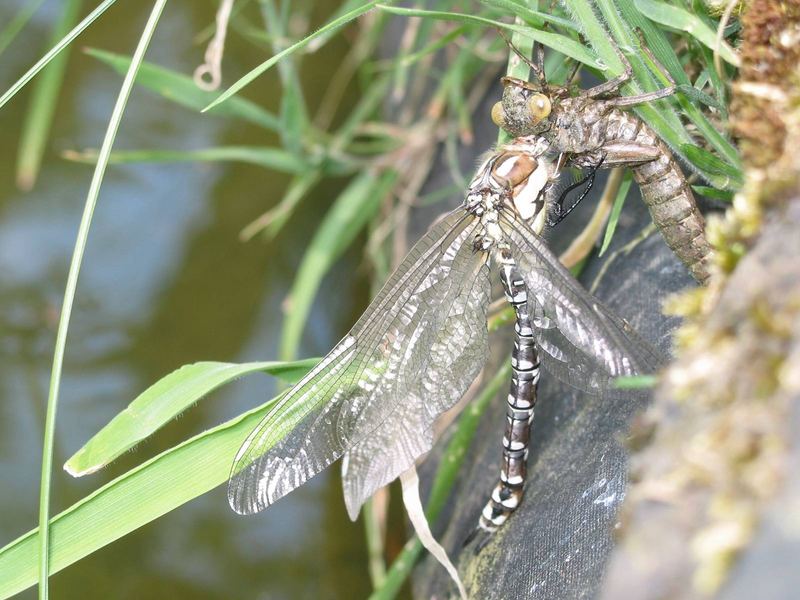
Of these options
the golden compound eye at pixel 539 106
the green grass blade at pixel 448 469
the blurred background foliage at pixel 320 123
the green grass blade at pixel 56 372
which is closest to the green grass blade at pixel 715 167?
the blurred background foliage at pixel 320 123

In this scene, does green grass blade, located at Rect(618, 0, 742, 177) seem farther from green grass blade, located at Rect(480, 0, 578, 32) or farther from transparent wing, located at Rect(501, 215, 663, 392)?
transparent wing, located at Rect(501, 215, 663, 392)

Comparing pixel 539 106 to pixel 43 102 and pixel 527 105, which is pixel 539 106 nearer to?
pixel 527 105

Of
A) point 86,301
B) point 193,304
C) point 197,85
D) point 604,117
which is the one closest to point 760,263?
point 604,117

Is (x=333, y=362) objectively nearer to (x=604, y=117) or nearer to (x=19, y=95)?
(x=604, y=117)

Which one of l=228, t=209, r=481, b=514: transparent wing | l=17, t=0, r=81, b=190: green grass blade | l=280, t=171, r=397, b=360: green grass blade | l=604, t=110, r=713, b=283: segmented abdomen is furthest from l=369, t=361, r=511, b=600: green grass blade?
l=17, t=0, r=81, b=190: green grass blade

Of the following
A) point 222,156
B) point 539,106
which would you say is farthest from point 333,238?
point 539,106
